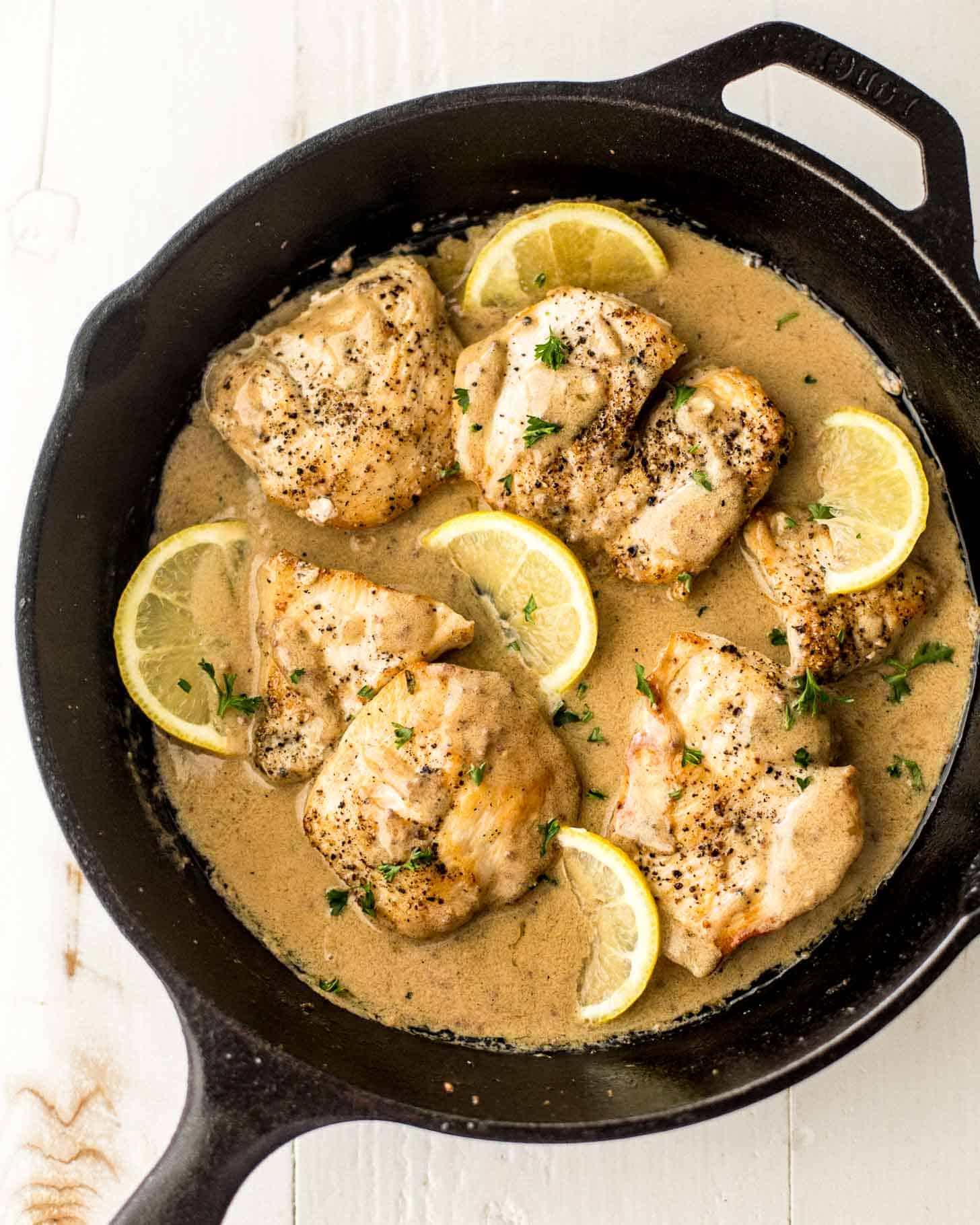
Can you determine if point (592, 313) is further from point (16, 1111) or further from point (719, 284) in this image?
point (16, 1111)

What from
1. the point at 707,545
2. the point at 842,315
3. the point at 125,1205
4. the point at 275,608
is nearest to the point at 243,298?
the point at 275,608

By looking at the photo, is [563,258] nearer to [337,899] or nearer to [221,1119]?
[337,899]

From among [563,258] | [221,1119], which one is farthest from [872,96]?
[221,1119]

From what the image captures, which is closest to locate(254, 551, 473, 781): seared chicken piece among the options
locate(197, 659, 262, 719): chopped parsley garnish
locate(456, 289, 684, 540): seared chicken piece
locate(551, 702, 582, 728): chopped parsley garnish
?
locate(197, 659, 262, 719): chopped parsley garnish

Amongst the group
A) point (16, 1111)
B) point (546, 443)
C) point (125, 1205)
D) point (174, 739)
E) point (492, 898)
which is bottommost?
point (125, 1205)

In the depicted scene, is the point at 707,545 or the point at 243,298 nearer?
the point at 707,545

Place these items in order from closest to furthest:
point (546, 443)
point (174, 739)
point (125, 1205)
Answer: point (125, 1205)
point (546, 443)
point (174, 739)
